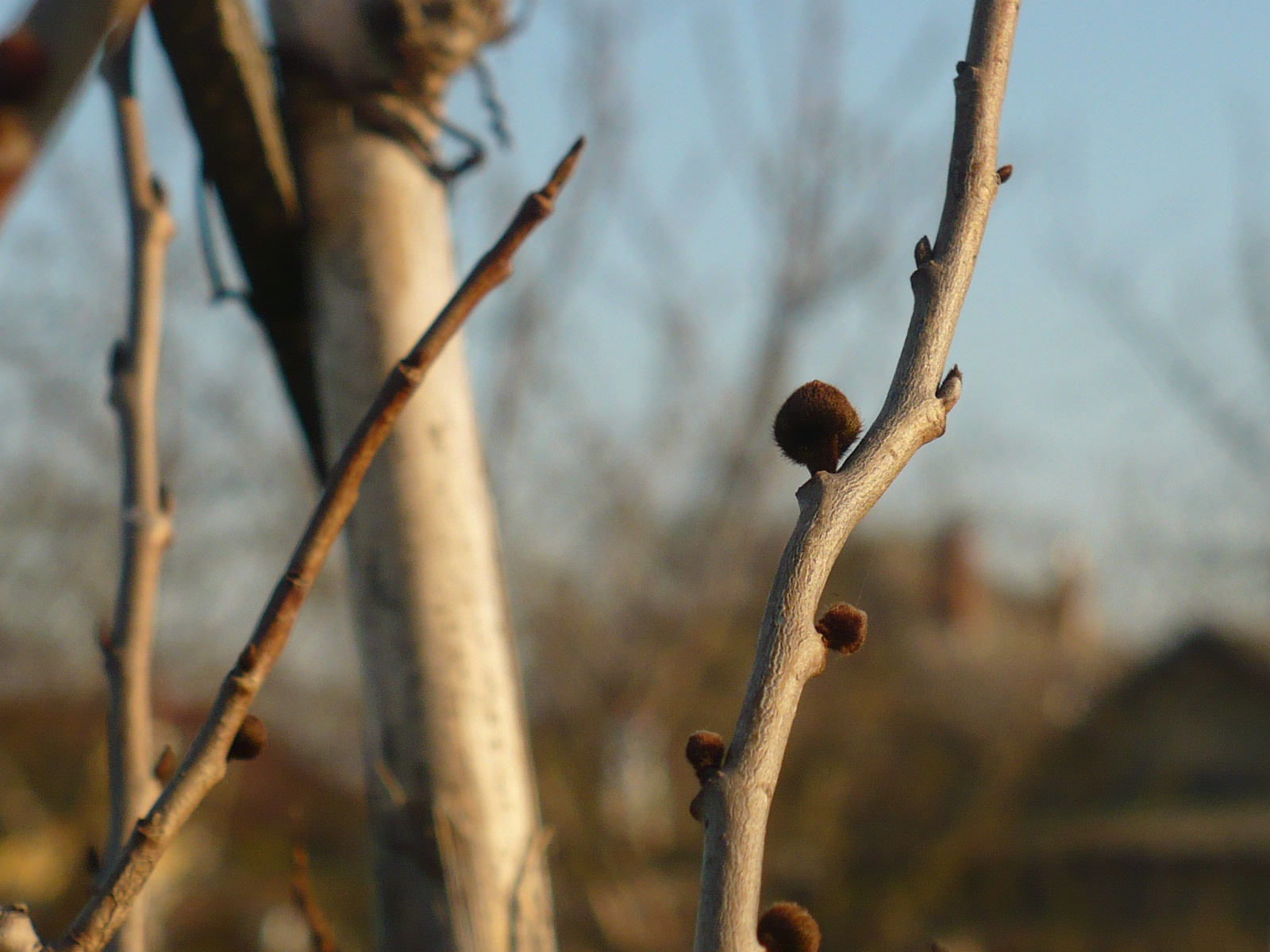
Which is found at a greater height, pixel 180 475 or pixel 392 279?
pixel 180 475

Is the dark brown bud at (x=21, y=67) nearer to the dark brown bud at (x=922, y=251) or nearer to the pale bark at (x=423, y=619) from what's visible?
the dark brown bud at (x=922, y=251)

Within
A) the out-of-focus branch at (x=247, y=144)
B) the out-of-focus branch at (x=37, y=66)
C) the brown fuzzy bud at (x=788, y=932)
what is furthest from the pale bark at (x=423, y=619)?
the out-of-focus branch at (x=37, y=66)

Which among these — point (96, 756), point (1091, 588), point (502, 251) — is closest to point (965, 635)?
point (1091, 588)

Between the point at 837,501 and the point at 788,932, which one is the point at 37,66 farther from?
the point at 788,932

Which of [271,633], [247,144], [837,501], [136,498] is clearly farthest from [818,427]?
[247,144]

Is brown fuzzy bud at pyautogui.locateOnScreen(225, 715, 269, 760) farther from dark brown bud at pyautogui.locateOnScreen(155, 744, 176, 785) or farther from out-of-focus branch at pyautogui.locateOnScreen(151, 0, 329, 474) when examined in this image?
out-of-focus branch at pyautogui.locateOnScreen(151, 0, 329, 474)

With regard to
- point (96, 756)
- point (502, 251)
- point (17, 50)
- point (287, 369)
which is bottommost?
point (96, 756)

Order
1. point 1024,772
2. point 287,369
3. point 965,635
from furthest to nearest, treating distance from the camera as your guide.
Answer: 1. point 965,635
2. point 1024,772
3. point 287,369

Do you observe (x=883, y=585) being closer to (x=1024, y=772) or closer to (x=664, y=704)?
(x=1024, y=772)
